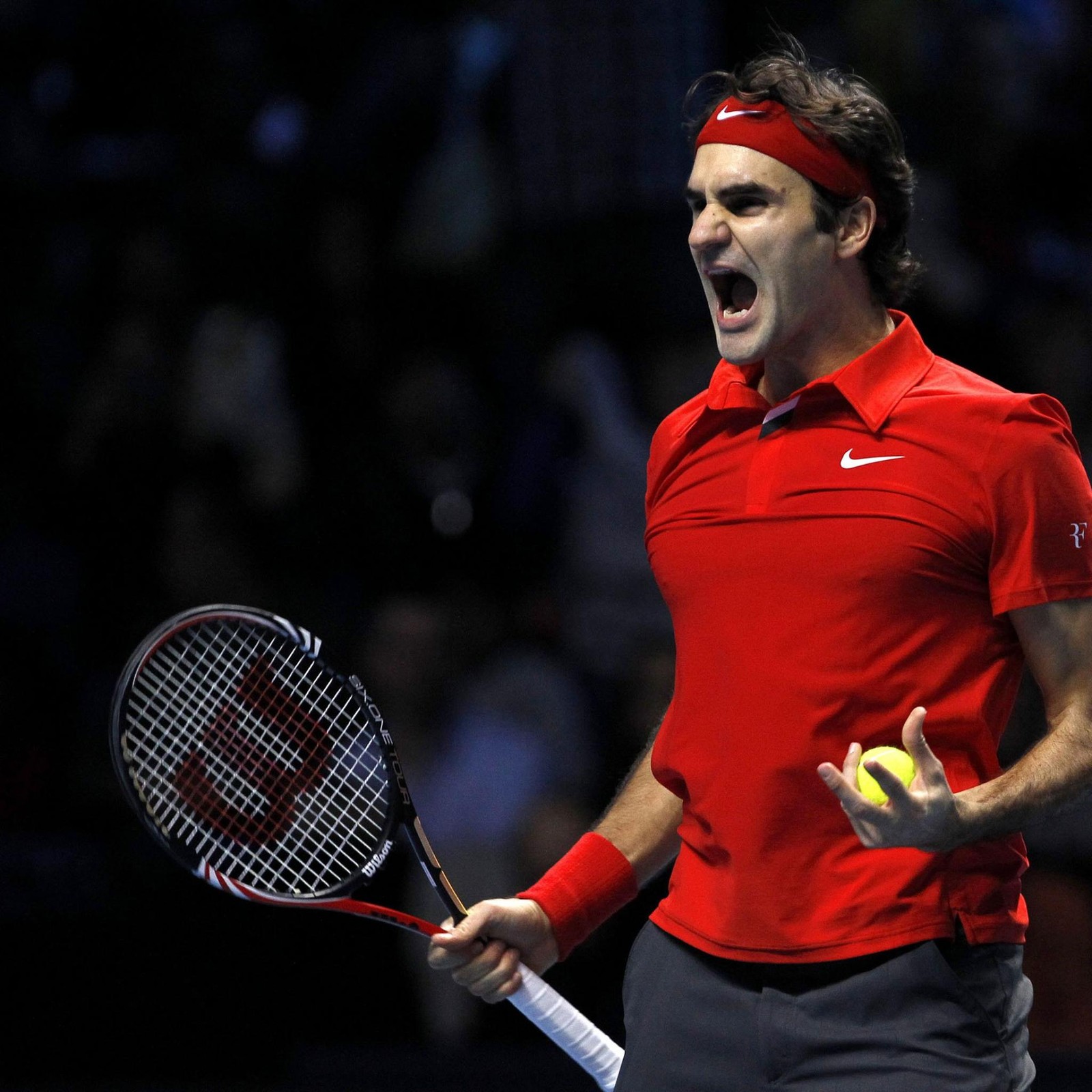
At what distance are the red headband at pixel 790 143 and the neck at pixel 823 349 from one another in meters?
0.18

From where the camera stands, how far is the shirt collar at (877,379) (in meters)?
2.49

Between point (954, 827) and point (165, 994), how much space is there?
11.5 feet

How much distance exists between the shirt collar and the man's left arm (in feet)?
1.12

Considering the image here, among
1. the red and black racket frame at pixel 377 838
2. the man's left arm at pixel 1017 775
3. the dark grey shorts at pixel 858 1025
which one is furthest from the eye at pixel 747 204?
the dark grey shorts at pixel 858 1025

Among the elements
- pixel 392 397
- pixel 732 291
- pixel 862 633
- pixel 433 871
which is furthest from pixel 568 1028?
pixel 392 397

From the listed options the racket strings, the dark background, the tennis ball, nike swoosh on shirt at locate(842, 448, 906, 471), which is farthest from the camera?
the dark background

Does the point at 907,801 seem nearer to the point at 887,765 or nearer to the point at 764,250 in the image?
the point at 887,765

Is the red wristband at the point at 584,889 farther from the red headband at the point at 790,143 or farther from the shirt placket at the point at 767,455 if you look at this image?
the red headband at the point at 790,143

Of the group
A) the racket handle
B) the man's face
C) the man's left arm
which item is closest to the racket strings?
the racket handle

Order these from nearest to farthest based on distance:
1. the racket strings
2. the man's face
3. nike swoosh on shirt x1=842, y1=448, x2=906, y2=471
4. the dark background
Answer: nike swoosh on shirt x1=842, y1=448, x2=906, y2=471, the man's face, the racket strings, the dark background

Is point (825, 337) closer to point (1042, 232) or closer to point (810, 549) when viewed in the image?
point (810, 549)

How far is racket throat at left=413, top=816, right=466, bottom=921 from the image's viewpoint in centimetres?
287

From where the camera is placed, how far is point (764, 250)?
2582 millimetres

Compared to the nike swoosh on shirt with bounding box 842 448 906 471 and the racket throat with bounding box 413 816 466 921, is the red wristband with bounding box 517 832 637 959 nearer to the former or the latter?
the racket throat with bounding box 413 816 466 921
